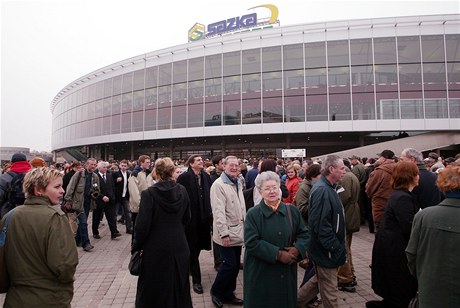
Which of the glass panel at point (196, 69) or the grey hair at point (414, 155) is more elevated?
the glass panel at point (196, 69)

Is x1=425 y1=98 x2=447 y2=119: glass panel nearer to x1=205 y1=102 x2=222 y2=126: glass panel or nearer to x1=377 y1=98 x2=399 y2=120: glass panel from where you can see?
x1=377 y1=98 x2=399 y2=120: glass panel

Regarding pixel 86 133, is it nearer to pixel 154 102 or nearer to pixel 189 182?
pixel 154 102

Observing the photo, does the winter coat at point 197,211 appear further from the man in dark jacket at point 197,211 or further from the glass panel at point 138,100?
the glass panel at point 138,100

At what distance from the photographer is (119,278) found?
5.19 meters

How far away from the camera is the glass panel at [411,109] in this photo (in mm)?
23734

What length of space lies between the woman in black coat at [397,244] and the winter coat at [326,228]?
541 millimetres

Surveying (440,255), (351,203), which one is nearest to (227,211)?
(351,203)

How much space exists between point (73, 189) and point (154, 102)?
24709mm

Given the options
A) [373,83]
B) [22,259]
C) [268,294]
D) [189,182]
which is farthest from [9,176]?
[373,83]

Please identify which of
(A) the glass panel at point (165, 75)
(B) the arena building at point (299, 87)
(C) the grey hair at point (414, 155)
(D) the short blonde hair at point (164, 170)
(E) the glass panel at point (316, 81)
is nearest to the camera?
(D) the short blonde hair at point (164, 170)

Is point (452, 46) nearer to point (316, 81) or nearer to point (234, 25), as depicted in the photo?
point (316, 81)

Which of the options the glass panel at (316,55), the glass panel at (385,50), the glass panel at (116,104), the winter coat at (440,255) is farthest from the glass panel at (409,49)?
the glass panel at (116,104)

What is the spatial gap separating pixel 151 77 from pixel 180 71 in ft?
12.1

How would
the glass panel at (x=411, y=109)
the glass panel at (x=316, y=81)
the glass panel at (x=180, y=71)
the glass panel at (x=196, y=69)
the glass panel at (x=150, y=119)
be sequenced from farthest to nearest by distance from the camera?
the glass panel at (x=150, y=119) < the glass panel at (x=180, y=71) < the glass panel at (x=196, y=69) < the glass panel at (x=316, y=81) < the glass panel at (x=411, y=109)
